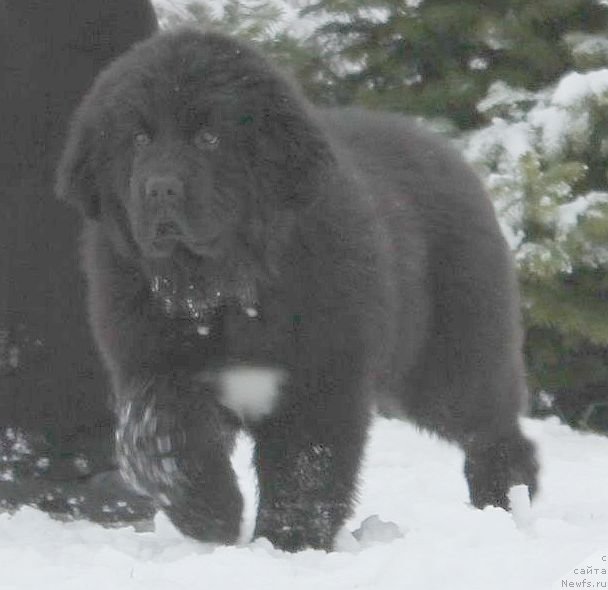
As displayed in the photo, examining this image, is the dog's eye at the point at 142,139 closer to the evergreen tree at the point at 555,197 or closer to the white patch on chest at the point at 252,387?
the white patch on chest at the point at 252,387

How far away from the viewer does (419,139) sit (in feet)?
16.7

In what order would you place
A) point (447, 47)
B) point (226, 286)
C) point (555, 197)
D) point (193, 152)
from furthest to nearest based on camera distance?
1. point (447, 47)
2. point (555, 197)
3. point (226, 286)
4. point (193, 152)

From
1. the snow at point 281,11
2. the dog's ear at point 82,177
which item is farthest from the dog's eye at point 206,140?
the snow at point 281,11

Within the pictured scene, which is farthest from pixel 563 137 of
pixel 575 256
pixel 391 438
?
pixel 391 438

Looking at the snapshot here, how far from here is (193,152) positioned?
398 centimetres

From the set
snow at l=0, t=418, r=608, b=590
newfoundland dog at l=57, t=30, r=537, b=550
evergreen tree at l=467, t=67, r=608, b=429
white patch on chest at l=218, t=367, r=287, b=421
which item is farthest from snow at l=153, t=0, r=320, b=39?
white patch on chest at l=218, t=367, r=287, b=421

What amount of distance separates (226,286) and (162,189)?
367 mm

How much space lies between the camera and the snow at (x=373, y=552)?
134 inches

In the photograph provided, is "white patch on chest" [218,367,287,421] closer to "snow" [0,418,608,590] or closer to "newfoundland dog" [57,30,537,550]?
"newfoundland dog" [57,30,537,550]

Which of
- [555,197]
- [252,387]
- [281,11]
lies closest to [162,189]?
[252,387]

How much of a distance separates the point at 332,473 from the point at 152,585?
0.85m

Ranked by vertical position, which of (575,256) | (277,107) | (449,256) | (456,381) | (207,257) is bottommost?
(575,256)

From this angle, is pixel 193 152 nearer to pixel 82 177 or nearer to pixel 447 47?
pixel 82 177

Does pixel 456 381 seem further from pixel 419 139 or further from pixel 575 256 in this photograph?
pixel 575 256
